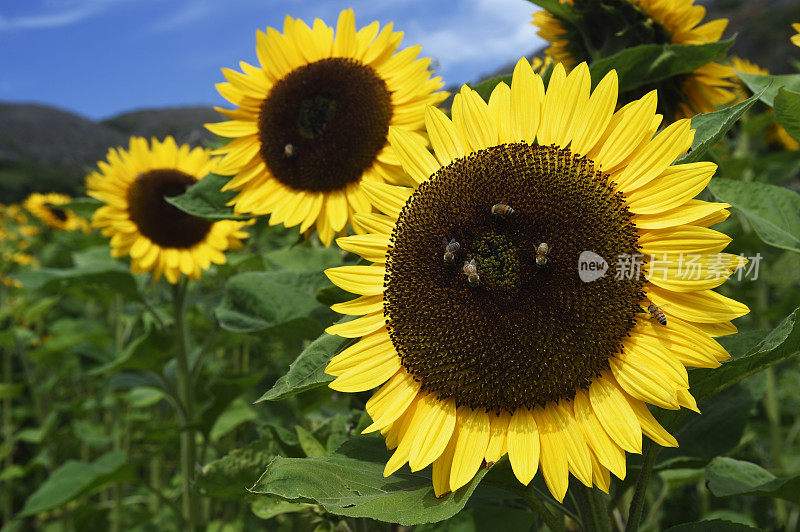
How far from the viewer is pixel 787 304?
3.15m

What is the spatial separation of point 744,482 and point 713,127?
0.77m

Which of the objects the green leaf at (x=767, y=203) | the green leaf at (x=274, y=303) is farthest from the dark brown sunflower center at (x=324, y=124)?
the green leaf at (x=767, y=203)

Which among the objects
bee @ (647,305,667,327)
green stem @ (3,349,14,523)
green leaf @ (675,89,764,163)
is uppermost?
green leaf @ (675,89,764,163)

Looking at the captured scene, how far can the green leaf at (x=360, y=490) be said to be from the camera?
92 centimetres

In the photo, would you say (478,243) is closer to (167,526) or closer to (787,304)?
(787,304)

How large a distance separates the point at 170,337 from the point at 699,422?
2.24 metres

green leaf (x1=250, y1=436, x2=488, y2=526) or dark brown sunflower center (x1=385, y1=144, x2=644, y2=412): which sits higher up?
dark brown sunflower center (x1=385, y1=144, x2=644, y2=412)

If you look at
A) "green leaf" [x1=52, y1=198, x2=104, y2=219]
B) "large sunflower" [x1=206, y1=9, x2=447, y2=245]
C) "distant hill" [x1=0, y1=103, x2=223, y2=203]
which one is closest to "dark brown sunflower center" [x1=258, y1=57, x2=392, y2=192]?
"large sunflower" [x1=206, y1=9, x2=447, y2=245]

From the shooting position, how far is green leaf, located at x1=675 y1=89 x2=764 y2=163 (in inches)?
41.6

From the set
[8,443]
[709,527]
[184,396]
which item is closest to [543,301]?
[709,527]

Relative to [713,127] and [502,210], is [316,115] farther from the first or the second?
[713,127]

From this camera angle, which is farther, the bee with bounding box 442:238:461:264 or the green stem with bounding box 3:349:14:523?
the green stem with bounding box 3:349:14:523

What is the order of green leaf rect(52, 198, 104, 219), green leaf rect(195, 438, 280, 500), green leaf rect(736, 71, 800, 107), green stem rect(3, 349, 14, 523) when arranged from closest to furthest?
green leaf rect(736, 71, 800, 107), green leaf rect(195, 438, 280, 500), green leaf rect(52, 198, 104, 219), green stem rect(3, 349, 14, 523)

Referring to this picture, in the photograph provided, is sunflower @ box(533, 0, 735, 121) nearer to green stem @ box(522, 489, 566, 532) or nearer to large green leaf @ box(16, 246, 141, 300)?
green stem @ box(522, 489, 566, 532)
